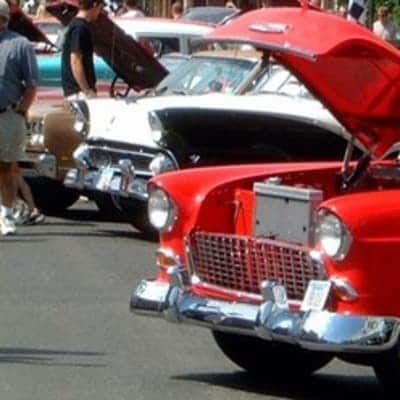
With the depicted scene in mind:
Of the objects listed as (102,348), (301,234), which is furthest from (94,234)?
(301,234)

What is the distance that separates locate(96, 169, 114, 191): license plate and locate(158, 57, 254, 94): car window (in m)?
1.00

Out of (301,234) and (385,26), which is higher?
(301,234)

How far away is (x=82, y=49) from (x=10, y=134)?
1901 millimetres

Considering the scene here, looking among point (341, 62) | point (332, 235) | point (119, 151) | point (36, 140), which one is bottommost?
point (36, 140)

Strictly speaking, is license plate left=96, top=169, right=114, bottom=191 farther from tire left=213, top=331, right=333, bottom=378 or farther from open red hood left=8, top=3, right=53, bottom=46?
tire left=213, top=331, right=333, bottom=378

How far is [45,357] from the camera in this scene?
9242 mm

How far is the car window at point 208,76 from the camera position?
14.8 m

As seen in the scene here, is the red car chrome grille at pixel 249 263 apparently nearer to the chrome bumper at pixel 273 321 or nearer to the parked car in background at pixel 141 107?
the chrome bumper at pixel 273 321

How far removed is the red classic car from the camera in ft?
24.6

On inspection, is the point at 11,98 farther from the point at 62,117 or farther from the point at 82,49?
the point at 82,49

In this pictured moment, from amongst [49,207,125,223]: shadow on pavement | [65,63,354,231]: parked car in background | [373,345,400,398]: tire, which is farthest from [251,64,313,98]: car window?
[373,345,400,398]: tire

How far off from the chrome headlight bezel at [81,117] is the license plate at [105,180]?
Answer: 59 cm

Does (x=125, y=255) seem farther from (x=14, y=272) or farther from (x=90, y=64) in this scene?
(x=90, y=64)

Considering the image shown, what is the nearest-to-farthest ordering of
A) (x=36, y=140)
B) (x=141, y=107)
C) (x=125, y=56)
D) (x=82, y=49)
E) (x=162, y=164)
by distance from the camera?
(x=162, y=164)
(x=141, y=107)
(x=36, y=140)
(x=82, y=49)
(x=125, y=56)
